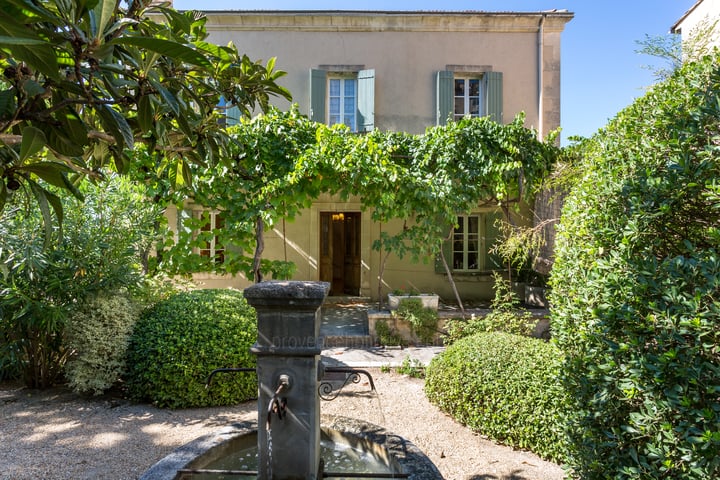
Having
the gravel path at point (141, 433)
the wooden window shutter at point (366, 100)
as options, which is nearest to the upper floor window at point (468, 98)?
the wooden window shutter at point (366, 100)

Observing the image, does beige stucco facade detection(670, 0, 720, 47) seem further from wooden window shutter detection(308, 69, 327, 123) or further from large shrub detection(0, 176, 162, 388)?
large shrub detection(0, 176, 162, 388)

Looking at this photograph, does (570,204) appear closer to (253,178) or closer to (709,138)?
(709,138)

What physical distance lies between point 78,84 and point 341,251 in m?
10.1

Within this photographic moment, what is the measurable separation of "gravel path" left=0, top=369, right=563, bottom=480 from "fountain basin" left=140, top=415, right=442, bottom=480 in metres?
0.77

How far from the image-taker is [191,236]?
27.3 feet

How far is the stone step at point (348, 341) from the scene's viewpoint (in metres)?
7.11

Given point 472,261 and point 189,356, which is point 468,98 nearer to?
point 472,261

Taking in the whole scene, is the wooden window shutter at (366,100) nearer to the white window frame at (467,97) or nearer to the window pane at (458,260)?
the white window frame at (467,97)

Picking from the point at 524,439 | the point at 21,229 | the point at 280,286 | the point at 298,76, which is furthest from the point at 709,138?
the point at 298,76

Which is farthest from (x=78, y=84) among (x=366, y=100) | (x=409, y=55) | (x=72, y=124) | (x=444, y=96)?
(x=409, y=55)

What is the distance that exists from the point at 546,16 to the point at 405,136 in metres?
4.91

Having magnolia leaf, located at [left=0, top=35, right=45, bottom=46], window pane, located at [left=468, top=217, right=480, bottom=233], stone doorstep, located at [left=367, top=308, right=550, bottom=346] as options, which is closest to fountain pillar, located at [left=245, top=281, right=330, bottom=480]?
magnolia leaf, located at [left=0, top=35, right=45, bottom=46]

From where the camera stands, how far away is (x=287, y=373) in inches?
94.3

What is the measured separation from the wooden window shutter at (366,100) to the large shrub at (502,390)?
21.3 feet
